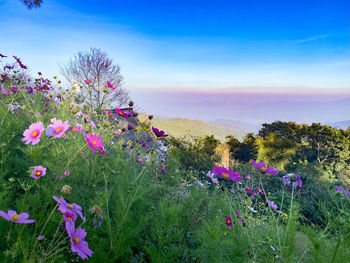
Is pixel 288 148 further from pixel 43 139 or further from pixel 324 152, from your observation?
pixel 43 139

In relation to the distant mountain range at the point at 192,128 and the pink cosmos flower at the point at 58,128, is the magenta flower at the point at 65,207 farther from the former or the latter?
the distant mountain range at the point at 192,128

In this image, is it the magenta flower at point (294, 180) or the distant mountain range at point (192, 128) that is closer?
the magenta flower at point (294, 180)

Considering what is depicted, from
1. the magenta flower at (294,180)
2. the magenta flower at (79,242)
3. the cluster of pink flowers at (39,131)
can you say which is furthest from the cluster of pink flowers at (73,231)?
the magenta flower at (294,180)

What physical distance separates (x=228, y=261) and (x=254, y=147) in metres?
11.8

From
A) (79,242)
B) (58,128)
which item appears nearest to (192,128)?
(58,128)

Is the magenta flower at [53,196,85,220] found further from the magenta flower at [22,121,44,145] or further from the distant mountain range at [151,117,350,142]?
the distant mountain range at [151,117,350,142]

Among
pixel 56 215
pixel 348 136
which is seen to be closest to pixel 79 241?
pixel 56 215

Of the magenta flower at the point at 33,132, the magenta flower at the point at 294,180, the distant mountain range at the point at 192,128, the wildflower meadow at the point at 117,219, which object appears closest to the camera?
the wildflower meadow at the point at 117,219

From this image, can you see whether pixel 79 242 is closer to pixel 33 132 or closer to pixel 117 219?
pixel 117 219

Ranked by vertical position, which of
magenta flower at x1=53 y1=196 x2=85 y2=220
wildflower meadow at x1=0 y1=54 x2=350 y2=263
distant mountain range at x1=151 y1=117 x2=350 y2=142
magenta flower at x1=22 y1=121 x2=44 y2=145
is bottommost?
distant mountain range at x1=151 y1=117 x2=350 y2=142

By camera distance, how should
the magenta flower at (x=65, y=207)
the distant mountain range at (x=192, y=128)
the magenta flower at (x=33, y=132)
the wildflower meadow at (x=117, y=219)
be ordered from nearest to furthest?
the magenta flower at (x=65, y=207) → the wildflower meadow at (x=117, y=219) → the magenta flower at (x=33, y=132) → the distant mountain range at (x=192, y=128)

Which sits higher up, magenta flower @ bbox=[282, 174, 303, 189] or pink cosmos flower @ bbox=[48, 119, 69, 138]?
pink cosmos flower @ bbox=[48, 119, 69, 138]

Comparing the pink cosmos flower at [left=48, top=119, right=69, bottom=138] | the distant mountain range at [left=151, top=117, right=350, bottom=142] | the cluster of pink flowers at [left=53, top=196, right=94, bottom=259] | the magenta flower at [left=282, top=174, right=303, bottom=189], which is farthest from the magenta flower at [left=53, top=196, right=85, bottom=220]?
the distant mountain range at [left=151, top=117, right=350, bottom=142]

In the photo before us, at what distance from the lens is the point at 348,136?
11.3 m
